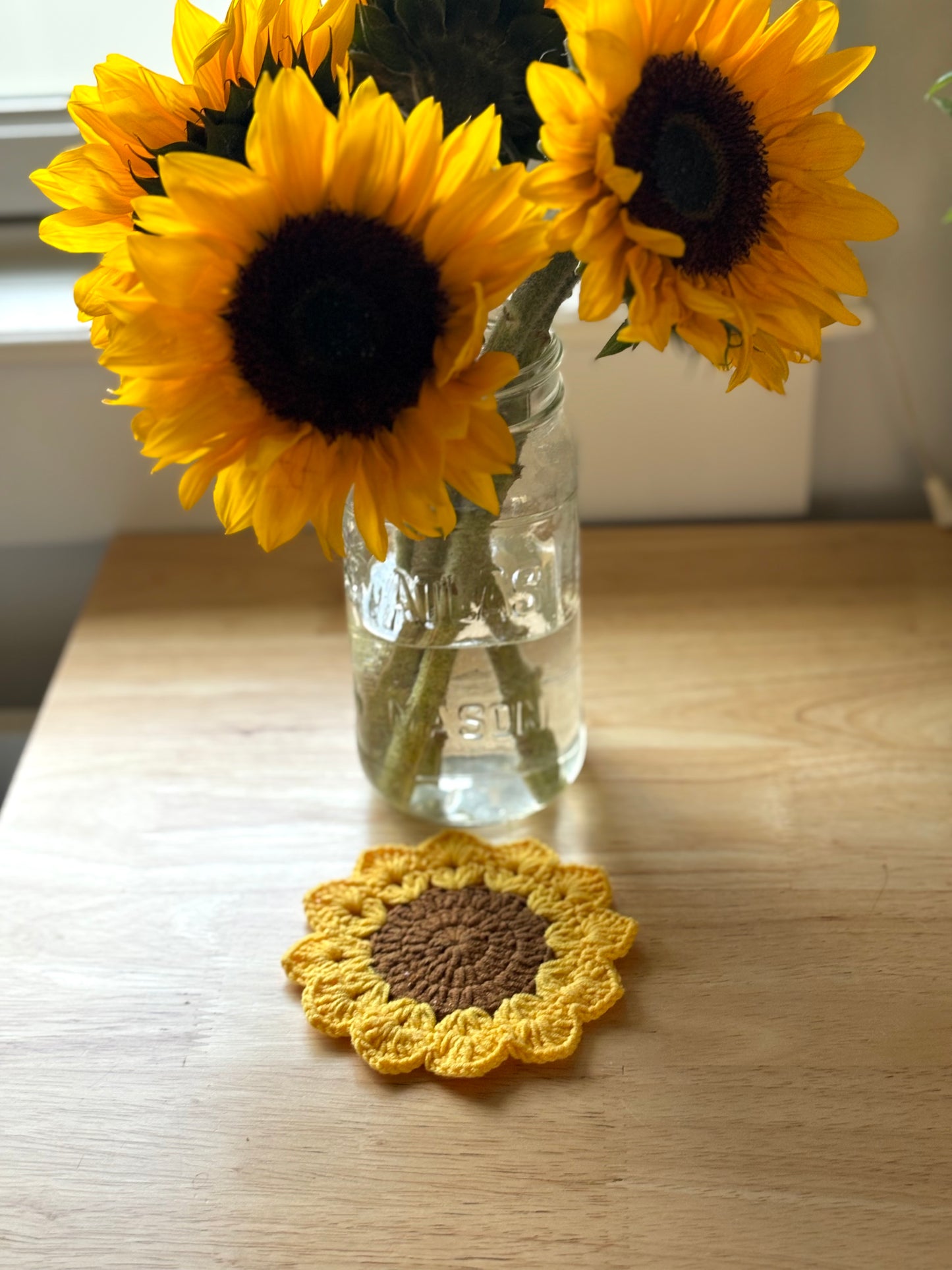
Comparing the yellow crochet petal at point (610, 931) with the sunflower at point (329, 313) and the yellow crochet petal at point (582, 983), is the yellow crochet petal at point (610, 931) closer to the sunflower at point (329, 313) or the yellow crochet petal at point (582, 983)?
the yellow crochet petal at point (582, 983)

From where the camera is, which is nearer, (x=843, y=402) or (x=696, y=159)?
(x=696, y=159)

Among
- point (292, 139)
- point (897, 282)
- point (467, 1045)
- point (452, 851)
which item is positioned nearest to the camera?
point (292, 139)

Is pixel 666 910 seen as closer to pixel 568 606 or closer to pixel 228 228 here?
pixel 568 606

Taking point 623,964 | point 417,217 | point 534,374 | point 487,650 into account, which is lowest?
point 623,964

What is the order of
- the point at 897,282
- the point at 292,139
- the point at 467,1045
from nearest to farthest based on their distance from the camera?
the point at 292,139 < the point at 467,1045 < the point at 897,282

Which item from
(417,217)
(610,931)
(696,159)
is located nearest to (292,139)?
(417,217)

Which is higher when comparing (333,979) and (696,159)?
(696,159)

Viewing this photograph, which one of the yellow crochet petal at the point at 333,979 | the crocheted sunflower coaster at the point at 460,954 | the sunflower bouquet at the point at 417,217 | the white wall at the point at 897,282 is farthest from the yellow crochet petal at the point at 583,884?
the white wall at the point at 897,282

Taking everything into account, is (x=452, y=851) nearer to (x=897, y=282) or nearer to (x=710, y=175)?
(x=710, y=175)
